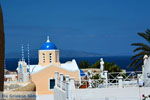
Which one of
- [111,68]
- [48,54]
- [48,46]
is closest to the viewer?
[48,54]

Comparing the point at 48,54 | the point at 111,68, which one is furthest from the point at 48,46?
the point at 111,68

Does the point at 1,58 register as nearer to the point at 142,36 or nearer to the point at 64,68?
the point at 64,68

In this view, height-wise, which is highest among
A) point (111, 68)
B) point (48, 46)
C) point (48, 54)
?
point (48, 46)

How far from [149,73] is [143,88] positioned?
36.5 inches

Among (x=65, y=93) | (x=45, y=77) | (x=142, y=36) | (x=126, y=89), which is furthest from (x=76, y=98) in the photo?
(x=142, y=36)

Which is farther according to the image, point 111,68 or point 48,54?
point 111,68

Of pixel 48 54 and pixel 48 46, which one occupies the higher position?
pixel 48 46

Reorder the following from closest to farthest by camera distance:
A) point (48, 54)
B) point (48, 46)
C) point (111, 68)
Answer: point (48, 54) < point (48, 46) < point (111, 68)

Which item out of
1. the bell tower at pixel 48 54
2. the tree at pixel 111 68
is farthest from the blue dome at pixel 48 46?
the tree at pixel 111 68

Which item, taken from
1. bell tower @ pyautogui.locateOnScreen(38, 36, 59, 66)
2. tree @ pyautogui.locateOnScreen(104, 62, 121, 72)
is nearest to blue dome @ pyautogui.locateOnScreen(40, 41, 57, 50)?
bell tower @ pyautogui.locateOnScreen(38, 36, 59, 66)

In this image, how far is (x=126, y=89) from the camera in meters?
15.7

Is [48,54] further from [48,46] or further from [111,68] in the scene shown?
[111,68]

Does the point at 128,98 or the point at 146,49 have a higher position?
the point at 146,49

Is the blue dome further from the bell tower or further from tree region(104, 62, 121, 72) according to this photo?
tree region(104, 62, 121, 72)
